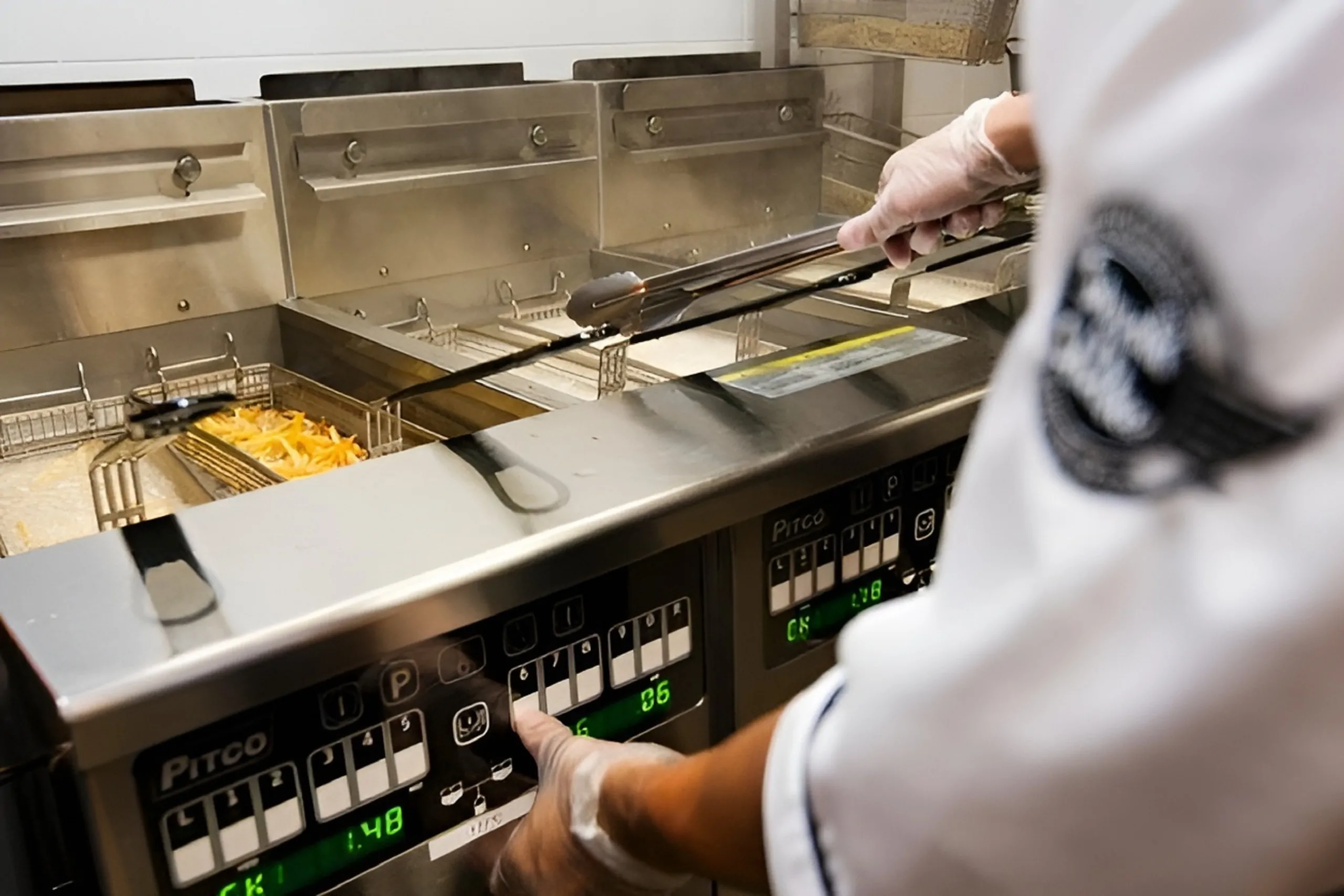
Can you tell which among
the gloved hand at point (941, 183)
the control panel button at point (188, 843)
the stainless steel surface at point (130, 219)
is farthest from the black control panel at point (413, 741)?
the stainless steel surface at point (130, 219)

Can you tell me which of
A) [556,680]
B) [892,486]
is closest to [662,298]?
[892,486]

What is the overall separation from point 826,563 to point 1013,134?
14.1 inches

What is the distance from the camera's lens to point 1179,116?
0.30 meters

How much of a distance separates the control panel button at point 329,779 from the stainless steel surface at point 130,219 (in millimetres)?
639

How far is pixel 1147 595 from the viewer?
317 millimetres

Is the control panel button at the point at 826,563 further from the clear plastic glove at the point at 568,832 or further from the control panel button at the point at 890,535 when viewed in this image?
the clear plastic glove at the point at 568,832

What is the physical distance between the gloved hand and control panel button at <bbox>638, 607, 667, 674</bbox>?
14.5 inches

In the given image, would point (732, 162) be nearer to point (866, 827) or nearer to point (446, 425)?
point (446, 425)

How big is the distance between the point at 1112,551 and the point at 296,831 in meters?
0.38

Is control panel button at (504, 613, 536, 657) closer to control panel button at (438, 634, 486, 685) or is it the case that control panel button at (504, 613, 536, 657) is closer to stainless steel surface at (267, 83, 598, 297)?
control panel button at (438, 634, 486, 685)

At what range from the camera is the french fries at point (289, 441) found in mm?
853

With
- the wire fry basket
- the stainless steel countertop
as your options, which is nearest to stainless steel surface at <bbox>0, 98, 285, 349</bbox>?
the stainless steel countertop

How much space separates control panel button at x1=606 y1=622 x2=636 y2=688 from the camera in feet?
2.02

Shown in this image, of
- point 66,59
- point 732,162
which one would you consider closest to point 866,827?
point 66,59
